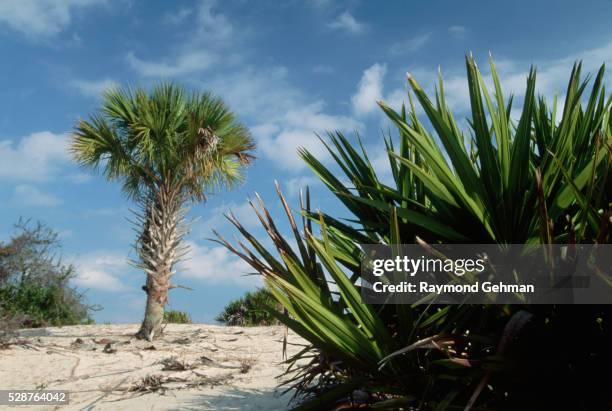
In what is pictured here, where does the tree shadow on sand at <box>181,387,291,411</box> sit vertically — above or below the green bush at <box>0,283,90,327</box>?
below

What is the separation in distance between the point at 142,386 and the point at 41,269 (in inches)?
344

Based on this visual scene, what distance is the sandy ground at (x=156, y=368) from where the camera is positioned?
4.52m

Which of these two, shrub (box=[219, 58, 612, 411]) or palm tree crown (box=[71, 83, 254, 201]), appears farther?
palm tree crown (box=[71, 83, 254, 201])

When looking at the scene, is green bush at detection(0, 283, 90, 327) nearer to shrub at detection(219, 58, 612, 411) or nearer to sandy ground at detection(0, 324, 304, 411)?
sandy ground at detection(0, 324, 304, 411)

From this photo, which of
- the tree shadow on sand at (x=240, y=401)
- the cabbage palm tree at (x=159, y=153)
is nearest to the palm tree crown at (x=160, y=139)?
the cabbage palm tree at (x=159, y=153)

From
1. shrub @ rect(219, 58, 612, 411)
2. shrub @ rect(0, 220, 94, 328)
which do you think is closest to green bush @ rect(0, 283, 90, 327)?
shrub @ rect(0, 220, 94, 328)

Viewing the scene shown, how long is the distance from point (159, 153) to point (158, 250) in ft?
5.87

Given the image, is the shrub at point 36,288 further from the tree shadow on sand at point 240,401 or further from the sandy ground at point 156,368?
the tree shadow on sand at point 240,401

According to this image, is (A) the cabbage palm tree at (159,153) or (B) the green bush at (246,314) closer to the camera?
(A) the cabbage palm tree at (159,153)

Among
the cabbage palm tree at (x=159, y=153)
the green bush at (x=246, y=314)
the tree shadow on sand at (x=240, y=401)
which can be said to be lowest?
the tree shadow on sand at (x=240, y=401)

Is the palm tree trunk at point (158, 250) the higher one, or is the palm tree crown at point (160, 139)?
the palm tree crown at point (160, 139)

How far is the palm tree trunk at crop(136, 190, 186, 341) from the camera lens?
9.56 metres

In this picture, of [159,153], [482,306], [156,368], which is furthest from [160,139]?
[482,306]

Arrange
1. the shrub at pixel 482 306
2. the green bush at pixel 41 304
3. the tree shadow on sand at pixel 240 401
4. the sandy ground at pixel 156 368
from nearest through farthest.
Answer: the shrub at pixel 482 306
the tree shadow on sand at pixel 240 401
the sandy ground at pixel 156 368
the green bush at pixel 41 304
